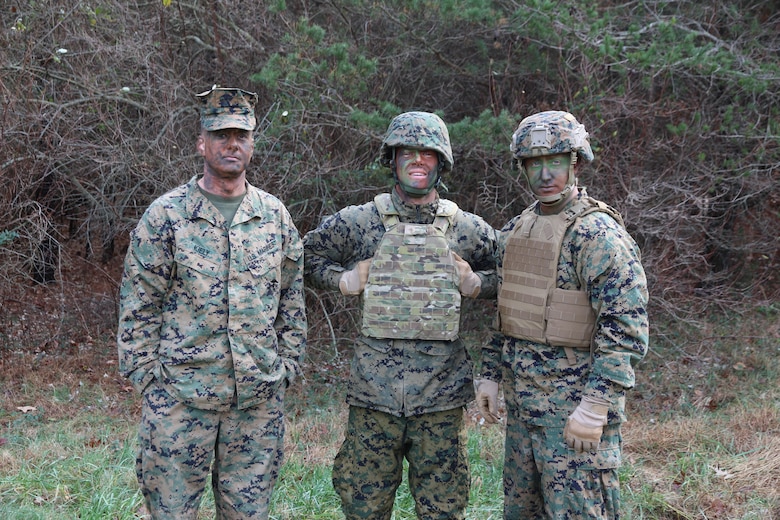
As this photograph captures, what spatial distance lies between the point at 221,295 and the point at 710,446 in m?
4.40

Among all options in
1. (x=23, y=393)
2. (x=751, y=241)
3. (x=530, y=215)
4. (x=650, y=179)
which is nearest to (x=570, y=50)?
(x=650, y=179)

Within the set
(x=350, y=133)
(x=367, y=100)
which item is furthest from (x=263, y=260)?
(x=367, y=100)

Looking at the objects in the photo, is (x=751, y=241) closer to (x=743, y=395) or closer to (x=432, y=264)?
(x=743, y=395)

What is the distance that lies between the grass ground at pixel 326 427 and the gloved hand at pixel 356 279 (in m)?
1.71

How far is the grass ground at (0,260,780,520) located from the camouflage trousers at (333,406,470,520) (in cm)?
97

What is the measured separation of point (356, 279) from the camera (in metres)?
3.71

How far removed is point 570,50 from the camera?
743 cm

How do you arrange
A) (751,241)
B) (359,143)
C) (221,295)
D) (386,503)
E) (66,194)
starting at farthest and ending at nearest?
1. (751,241)
2. (66,194)
3. (359,143)
4. (386,503)
5. (221,295)

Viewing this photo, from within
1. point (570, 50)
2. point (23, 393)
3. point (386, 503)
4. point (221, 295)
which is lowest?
point (23, 393)

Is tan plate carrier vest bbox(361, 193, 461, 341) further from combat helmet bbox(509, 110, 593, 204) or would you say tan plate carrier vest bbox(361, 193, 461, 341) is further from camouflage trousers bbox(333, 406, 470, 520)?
combat helmet bbox(509, 110, 593, 204)

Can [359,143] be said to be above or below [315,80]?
below

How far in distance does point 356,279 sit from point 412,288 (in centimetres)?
31

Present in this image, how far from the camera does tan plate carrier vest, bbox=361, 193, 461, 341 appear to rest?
3596 millimetres

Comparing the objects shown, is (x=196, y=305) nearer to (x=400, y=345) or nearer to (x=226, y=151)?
(x=226, y=151)
